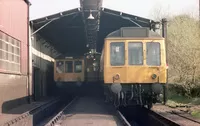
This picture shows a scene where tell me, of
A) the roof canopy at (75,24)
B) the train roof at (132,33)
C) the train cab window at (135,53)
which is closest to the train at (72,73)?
the roof canopy at (75,24)

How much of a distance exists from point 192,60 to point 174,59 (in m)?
1.96

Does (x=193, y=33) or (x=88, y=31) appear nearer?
(x=193, y=33)

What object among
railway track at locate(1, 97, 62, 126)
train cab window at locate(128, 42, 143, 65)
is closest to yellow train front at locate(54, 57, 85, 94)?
railway track at locate(1, 97, 62, 126)

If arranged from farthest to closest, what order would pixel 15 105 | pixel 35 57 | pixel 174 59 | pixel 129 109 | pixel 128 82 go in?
1. pixel 35 57
2. pixel 174 59
3. pixel 129 109
4. pixel 15 105
5. pixel 128 82

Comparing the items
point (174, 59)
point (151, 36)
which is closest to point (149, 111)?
point (151, 36)

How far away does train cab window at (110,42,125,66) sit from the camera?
14.9 metres

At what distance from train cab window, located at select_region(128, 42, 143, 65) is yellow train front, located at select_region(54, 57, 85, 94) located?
13441 millimetres

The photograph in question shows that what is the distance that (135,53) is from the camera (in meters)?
15.1

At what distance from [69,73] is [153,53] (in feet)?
45.6

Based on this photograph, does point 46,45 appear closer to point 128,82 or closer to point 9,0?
point 9,0

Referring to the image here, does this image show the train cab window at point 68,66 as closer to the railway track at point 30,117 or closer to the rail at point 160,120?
the railway track at point 30,117

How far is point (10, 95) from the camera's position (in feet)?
54.3

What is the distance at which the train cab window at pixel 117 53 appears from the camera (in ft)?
48.9

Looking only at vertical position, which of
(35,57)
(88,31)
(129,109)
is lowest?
(129,109)
